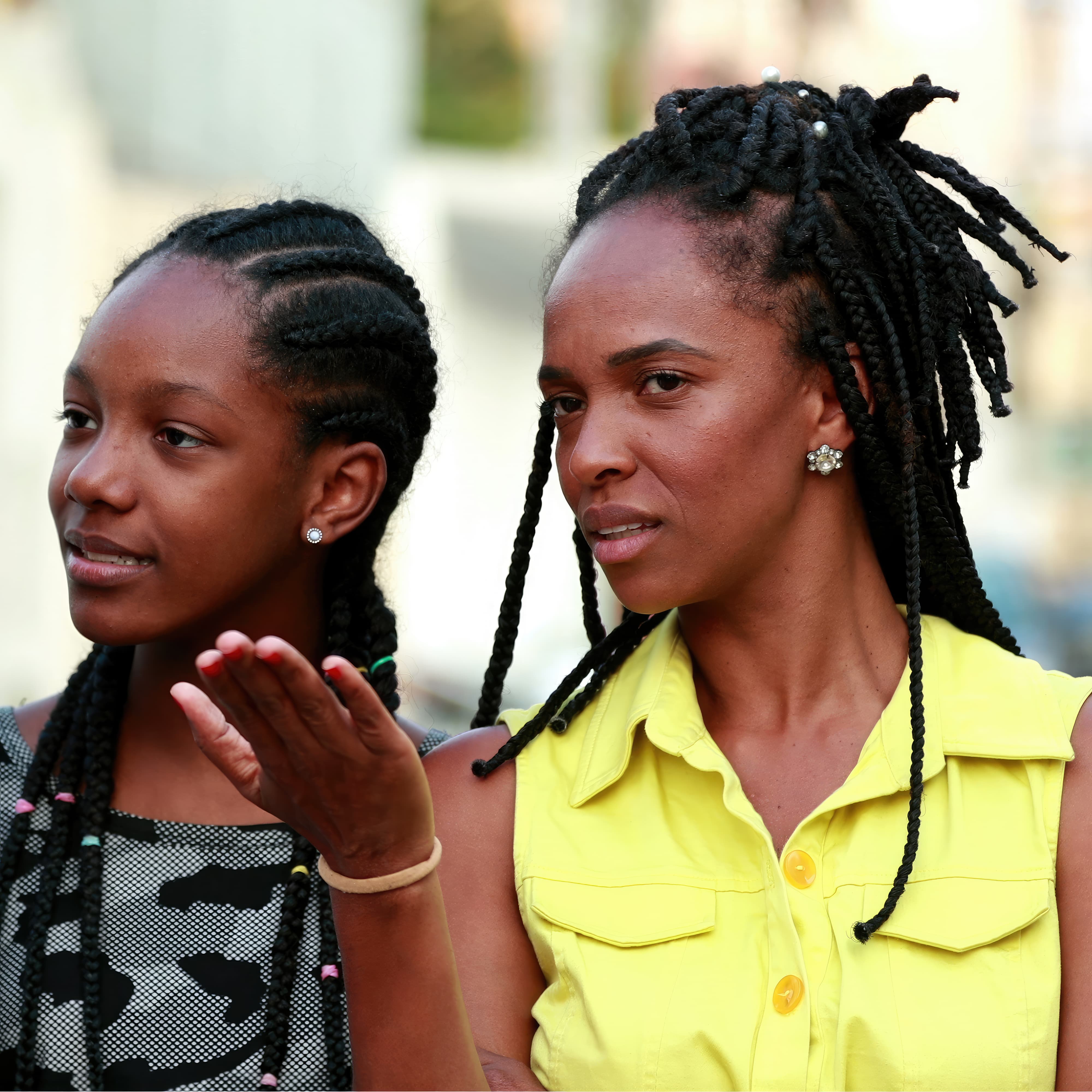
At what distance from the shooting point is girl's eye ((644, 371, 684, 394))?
96.3 inches

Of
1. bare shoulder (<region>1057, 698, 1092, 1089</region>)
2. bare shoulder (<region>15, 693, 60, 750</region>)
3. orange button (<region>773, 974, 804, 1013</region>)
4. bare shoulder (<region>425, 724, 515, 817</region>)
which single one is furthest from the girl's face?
bare shoulder (<region>1057, 698, 1092, 1089</region>)

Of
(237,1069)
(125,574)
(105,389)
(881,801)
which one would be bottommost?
(237,1069)

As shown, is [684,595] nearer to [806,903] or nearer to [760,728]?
[760,728]

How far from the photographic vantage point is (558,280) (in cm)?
260

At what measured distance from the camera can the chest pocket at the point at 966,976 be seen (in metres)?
2.18

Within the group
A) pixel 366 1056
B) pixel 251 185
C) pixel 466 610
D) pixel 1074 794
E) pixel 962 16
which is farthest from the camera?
pixel 962 16

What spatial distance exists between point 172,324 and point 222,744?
1071 millimetres

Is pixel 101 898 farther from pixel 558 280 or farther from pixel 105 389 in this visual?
pixel 558 280

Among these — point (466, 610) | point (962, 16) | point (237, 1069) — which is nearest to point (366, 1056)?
point (237, 1069)

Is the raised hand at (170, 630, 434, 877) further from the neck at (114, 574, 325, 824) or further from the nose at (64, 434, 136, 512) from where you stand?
the neck at (114, 574, 325, 824)

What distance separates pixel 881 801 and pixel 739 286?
0.87 meters

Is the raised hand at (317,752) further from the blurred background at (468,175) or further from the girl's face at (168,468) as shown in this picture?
the blurred background at (468,175)

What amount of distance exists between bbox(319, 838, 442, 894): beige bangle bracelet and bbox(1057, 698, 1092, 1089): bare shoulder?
0.98 metres

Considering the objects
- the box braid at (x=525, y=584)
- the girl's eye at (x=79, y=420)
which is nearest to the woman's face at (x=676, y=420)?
the box braid at (x=525, y=584)
